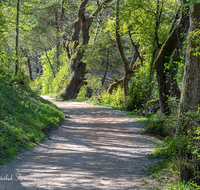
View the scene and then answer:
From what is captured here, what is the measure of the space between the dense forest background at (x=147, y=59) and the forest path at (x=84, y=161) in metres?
0.94

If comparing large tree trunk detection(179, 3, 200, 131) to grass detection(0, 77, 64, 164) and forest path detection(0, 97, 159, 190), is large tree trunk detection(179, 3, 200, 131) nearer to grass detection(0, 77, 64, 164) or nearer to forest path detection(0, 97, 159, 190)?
forest path detection(0, 97, 159, 190)

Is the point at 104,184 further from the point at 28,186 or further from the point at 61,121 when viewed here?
the point at 61,121

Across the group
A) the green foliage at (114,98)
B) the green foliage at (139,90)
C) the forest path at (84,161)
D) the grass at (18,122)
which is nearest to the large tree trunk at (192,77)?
the forest path at (84,161)

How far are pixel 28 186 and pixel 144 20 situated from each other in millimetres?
11575

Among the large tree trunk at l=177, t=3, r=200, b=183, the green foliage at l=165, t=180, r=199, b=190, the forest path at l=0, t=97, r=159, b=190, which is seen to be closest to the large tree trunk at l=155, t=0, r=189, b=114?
the forest path at l=0, t=97, r=159, b=190

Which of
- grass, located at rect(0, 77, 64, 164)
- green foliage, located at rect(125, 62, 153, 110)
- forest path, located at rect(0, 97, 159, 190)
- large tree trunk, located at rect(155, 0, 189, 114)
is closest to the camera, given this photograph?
forest path, located at rect(0, 97, 159, 190)

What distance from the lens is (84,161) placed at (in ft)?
19.8

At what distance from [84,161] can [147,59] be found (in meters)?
9.84

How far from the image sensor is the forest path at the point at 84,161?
4.50 metres

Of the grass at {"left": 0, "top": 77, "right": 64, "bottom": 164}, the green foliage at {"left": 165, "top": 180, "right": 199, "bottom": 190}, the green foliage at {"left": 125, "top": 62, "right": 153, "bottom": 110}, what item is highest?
the green foliage at {"left": 125, "top": 62, "right": 153, "bottom": 110}

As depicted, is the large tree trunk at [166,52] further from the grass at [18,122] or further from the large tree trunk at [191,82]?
the grass at [18,122]

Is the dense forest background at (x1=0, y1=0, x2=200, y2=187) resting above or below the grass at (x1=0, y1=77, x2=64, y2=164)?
above

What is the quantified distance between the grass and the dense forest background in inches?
59.7

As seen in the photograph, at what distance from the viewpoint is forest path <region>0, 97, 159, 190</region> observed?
4504 millimetres
